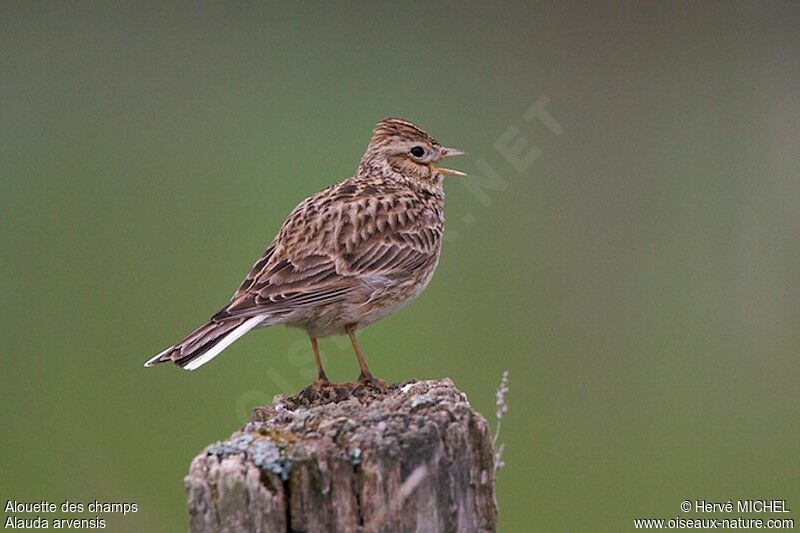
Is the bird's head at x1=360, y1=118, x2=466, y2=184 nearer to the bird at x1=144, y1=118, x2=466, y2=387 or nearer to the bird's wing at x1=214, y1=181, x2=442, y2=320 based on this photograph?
the bird at x1=144, y1=118, x2=466, y2=387

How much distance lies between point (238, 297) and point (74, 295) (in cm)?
494

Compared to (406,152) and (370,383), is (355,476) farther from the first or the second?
(406,152)

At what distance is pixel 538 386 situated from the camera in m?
10.5

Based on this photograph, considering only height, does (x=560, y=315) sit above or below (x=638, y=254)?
below

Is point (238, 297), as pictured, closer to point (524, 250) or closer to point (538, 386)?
point (538, 386)

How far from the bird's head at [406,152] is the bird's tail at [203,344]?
1.99 m

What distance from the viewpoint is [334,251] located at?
674cm

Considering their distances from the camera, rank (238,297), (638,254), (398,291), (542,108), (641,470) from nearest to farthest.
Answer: (238,297) < (398,291) < (641,470) < (638,254) < (542,108)

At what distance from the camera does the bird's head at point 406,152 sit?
25.9 ft

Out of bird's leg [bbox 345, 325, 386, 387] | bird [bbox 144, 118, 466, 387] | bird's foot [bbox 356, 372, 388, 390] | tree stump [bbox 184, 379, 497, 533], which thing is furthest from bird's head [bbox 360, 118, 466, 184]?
tree stump [bbox 184, 379, 497, 533]

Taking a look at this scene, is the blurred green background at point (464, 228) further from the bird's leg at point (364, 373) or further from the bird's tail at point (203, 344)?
the bird's tail at point (203, 344)

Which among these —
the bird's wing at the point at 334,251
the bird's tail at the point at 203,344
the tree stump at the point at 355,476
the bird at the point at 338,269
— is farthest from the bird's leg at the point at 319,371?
the tree stump at the point at 355,476

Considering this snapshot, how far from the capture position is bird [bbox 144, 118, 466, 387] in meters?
6.29

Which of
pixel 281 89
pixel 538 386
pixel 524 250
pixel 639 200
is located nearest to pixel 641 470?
pixel 538 386
